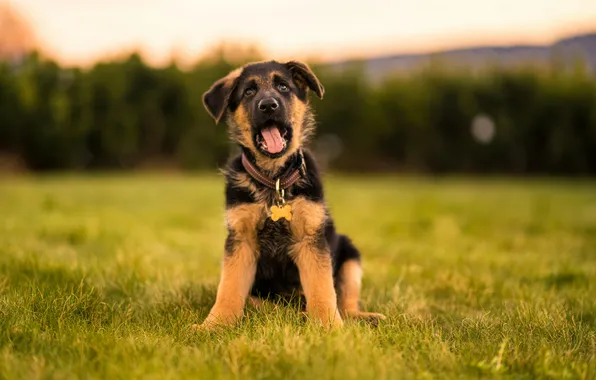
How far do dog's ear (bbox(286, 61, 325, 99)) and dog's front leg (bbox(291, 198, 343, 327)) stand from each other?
107cm

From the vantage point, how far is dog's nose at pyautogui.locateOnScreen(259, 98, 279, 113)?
454 centimetres

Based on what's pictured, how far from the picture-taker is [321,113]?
4234 cm

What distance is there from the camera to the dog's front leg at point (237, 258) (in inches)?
174

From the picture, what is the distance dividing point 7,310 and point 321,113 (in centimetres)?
3916

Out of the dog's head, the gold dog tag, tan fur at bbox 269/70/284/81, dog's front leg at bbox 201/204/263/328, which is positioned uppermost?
tan fur at bbox 269/70/284/81

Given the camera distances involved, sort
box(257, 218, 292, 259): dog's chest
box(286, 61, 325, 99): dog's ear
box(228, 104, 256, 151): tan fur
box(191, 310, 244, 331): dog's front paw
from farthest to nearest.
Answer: box(286, 61, 325, 99): dog's ear
box(228, 104, 256, 151): tan fur
box(257, 218, 292, 259): dog's chest
box(191, 310, 244, 331): dog's front paw

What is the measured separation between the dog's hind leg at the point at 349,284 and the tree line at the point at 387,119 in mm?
34633

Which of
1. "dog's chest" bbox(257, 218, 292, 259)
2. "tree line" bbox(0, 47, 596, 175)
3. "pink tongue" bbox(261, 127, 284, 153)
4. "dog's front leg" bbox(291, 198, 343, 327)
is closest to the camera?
"dog's front leg" bbox(291, 198, 343, 327)

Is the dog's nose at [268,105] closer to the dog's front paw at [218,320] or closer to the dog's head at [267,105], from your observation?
the dog's head at [267,105]

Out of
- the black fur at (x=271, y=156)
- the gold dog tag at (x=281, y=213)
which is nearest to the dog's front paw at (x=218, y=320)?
the black fur at (x=271, y=156)

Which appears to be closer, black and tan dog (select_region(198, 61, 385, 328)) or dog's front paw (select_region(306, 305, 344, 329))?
dog's front paw (select_region(306, 305, 344, 329))

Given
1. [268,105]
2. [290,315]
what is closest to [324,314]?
[290,315]

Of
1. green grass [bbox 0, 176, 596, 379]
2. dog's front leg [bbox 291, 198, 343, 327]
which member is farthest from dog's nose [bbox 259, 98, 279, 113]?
green grass [bbox 0, 176, 596, 379]

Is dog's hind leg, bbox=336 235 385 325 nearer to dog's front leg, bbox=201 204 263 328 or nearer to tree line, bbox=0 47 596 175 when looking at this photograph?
dog's front leg, bbox=201 204 263 328
